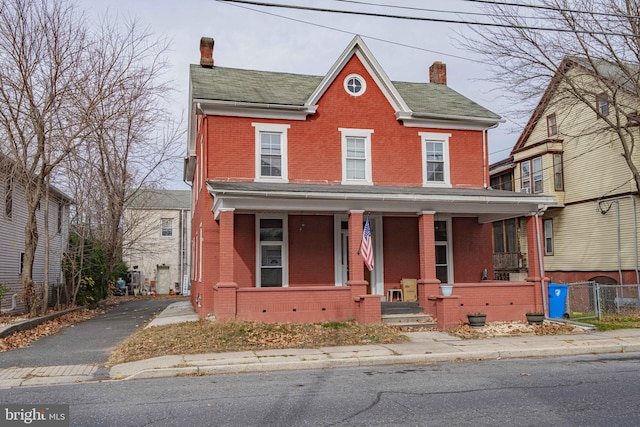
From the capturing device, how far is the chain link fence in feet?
53.4

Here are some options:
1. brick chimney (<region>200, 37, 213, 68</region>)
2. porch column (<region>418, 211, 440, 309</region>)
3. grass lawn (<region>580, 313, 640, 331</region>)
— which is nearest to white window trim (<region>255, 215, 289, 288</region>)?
porch column (<region>418, 211, 440, 309</region>)

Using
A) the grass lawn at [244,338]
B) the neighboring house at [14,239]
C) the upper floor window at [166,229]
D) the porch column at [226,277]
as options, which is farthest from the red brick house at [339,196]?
the upper floor window at [166,229]

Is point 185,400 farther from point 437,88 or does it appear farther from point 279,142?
point 437,88

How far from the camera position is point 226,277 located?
1445 centimetres

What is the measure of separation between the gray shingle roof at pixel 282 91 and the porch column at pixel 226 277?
4.42m

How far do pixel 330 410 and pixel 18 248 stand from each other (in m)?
20.4

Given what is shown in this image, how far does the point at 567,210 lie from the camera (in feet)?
86.6

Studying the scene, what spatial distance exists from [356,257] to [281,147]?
15.4 feet

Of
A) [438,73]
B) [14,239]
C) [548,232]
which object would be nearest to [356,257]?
[438,73]

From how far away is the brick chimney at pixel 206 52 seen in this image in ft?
68.3

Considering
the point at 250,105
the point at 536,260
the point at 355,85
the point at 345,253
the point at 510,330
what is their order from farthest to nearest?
the point at 355,85
the point at 345,253
the point at 250,105
the point at 536,260
the point at 510,330

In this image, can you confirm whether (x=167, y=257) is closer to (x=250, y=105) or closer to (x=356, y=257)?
(x=250, y=105)

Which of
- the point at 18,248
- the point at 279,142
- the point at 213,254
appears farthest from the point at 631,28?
the point at 18,248

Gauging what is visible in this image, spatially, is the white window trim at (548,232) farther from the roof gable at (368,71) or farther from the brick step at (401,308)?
the brick step at (401,308)
